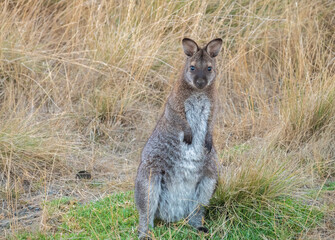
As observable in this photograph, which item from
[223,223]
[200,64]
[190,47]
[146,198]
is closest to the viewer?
[146,198]

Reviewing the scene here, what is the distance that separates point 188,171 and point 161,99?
9.60 ft

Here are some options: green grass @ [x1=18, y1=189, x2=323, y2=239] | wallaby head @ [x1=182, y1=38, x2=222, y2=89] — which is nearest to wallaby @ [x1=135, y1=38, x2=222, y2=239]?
wallaby head @ [x1=182, y1=38, x2=222, y2=89]

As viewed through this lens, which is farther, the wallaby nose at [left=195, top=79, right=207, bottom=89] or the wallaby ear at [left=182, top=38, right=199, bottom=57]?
the wallaby ear at [left=182, top=38, right=199, bottom=57]

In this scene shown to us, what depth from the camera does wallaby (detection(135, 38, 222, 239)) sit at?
419cm

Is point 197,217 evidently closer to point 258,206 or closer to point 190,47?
point 258,206

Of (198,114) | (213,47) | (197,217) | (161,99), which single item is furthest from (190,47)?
(161,99)

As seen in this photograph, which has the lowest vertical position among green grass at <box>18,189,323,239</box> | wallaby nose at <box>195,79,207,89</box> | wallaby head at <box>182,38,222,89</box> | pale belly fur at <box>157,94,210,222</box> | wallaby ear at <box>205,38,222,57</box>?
green grass at <box>18,189,323,239</box>

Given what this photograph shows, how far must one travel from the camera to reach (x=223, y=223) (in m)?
4.26

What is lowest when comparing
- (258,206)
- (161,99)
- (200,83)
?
(258,206)

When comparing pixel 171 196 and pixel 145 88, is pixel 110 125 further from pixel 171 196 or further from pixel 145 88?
pixel 171 196

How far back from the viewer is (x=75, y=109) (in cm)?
678

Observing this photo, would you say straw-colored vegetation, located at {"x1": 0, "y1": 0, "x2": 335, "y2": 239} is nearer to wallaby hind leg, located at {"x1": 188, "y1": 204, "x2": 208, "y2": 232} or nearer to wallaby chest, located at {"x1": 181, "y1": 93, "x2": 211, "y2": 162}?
wallaby hind leg, located at {"x1": 188, "y1": 204, "x2": 208, "y2": 232}

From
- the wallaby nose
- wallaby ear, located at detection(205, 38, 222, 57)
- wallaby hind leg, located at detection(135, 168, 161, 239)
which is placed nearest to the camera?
wallaby hind leg, located at detection(135, 168, 161, 239)

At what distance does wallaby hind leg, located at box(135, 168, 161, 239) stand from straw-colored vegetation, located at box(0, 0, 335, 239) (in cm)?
14
